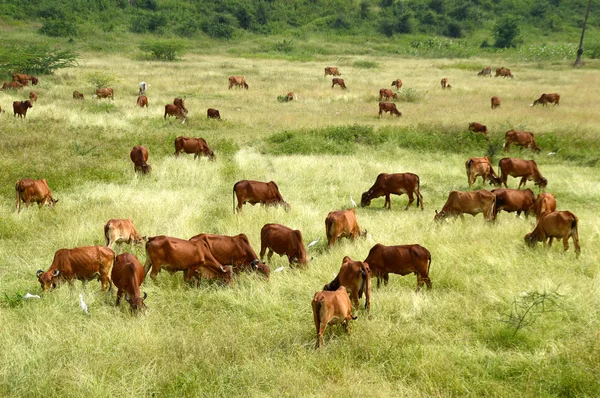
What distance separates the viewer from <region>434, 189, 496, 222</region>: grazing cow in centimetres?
1028

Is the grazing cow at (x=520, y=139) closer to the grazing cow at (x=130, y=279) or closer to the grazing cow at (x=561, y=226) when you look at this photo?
the grazing cow at (x=561, y=226)

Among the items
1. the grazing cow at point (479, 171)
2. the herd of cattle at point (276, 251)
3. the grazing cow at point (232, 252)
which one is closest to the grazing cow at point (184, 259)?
the herd of cattle at point (276, 251)

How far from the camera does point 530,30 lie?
220 feet

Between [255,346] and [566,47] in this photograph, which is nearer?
[255,346]

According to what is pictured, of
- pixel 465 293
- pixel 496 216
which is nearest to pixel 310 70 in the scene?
pixel 496 216

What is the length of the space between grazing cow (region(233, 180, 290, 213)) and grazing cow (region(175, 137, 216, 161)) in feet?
15.2

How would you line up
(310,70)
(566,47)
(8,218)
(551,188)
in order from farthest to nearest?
(566,47) < (310,70) < (551,188) < (8,218)

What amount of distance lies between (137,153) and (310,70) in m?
27.0

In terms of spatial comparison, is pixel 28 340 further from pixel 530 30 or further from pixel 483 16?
pixel 483 16

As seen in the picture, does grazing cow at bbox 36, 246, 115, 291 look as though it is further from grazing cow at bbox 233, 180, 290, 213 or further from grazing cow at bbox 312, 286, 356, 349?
grazing cow at bbox 233, 180, 290, 213

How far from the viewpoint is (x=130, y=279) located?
6.54 meters

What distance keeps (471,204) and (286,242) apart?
4.31m

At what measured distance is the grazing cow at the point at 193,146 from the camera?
15383mm

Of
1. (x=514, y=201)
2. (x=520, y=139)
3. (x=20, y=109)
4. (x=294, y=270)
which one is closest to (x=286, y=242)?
(x=294, y=270)
